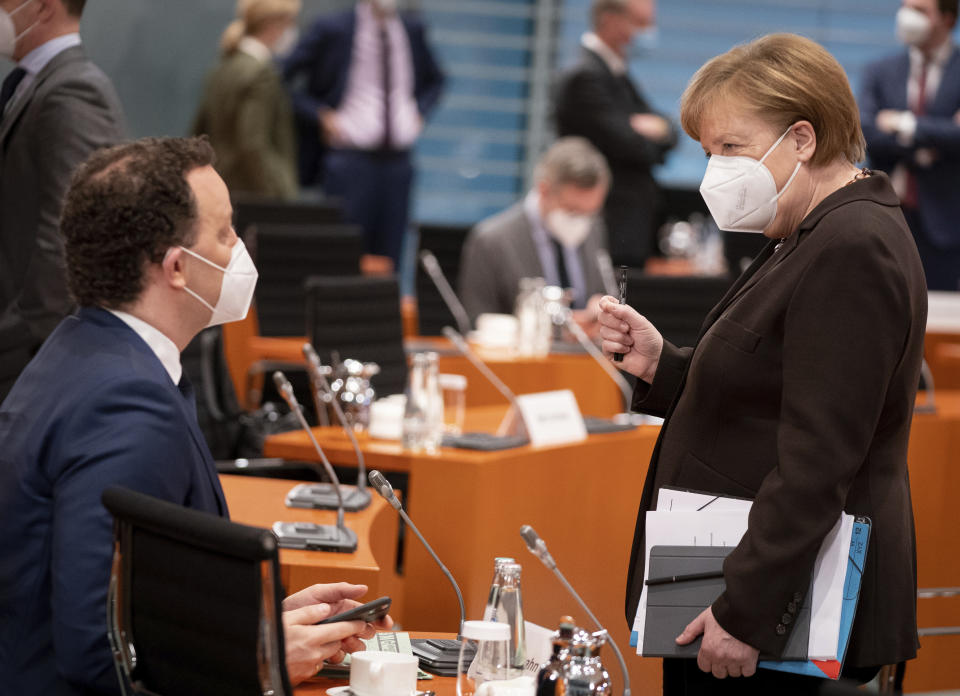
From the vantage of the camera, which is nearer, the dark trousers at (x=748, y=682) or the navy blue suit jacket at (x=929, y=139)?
the dark trousers at (x=748, y=682)

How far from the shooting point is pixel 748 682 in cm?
191

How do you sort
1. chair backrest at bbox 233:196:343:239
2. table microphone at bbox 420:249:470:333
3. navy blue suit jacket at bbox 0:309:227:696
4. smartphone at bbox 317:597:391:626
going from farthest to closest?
chair backrest at bbox 233:196:343:239 < table microphone at bbox 420:249:470:333 < smartphone at bbox 317:597:391:626 < navy blue suit jacket at bbox 0:309:227:696

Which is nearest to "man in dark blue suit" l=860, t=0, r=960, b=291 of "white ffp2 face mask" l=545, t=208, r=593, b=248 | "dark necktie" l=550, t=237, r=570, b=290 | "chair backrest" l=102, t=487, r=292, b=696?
"white ffp2 face mask" l=545, t=208, r=593, b=248

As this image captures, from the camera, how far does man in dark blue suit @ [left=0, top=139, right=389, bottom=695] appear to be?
5.41 feet

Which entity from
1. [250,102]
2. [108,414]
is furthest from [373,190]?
[108,414]

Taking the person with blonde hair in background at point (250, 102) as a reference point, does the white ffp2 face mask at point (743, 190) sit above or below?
above

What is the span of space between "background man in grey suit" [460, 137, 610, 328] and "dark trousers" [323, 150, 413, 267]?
2020 mm

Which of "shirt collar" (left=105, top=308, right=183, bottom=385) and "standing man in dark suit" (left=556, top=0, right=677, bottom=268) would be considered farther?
"standing man in dark suit" (left=556, top=0, right=677, bottom=268)

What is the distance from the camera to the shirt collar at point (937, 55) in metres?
5.52

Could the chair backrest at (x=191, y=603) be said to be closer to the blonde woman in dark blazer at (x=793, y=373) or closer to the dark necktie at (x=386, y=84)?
the blonde woman in dark blazer at (x=793, y=373)

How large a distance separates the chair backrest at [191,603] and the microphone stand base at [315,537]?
101 centimetres

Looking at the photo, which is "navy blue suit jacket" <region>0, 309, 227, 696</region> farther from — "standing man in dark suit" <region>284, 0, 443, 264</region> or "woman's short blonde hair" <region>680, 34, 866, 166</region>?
"standing man in dark suit" <region>284, 0, 443, 264</region>

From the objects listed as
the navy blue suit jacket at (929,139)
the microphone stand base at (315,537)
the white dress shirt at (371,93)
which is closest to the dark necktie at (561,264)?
the navy blue suit jacket at (929,139)

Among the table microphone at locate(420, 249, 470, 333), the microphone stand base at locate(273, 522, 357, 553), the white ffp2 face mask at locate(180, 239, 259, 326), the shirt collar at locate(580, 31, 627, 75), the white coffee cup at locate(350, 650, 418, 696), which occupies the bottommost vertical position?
the table microphone at locate(420, 249, 470, 333)
